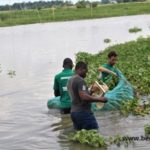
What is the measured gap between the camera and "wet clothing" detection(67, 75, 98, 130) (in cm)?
885

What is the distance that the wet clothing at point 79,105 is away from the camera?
29.0ft

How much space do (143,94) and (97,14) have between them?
204 ft

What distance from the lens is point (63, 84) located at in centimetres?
1075

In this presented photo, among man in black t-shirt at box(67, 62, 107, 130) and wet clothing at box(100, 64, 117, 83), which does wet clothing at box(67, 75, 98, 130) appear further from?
wet clothing at box(100, 64, 117, 83)

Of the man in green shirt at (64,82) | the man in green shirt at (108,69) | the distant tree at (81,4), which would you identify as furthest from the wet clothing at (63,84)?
the distant tree at (81,4)

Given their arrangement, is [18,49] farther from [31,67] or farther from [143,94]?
[143,94]

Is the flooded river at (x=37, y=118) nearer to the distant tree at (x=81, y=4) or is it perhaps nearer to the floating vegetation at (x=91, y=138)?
the floating vegetation at (x=91, y=138)

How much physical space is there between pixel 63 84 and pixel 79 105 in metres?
1.74

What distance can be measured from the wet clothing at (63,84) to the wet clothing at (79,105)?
5.13ft

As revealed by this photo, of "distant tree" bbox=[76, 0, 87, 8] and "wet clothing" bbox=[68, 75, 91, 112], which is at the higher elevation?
"wet clothing" bbox=[68, 75, 91, 112]

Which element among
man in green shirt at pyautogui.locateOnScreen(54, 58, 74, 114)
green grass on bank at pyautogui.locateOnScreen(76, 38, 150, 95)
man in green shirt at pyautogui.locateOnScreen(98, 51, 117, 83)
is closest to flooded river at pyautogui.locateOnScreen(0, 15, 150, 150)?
man in green shirt at pyautogui.locateOnScreen(54, 58, 74, 114)

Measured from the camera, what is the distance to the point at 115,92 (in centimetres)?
1245

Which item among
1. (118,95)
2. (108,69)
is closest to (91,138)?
(108,69)

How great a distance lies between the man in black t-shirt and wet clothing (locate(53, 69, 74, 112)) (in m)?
1.54
